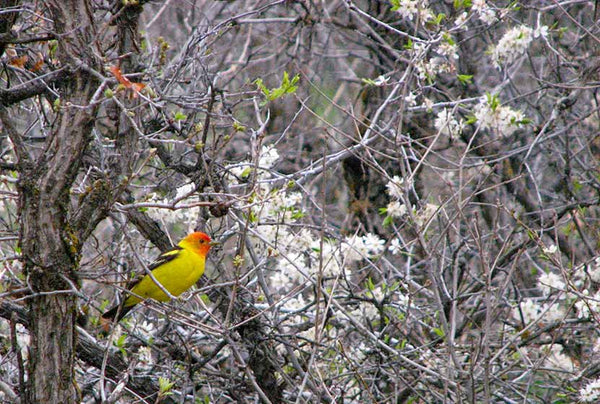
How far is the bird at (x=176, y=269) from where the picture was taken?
17.3 ft

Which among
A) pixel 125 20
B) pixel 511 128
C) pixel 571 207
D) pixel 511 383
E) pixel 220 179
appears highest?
pixel 125 20

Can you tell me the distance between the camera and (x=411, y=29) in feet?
26.8

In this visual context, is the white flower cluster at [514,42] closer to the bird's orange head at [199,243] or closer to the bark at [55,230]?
the bird's orange head at [199,243]

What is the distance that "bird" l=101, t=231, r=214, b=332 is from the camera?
5.27 m

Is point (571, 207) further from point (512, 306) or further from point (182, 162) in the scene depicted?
point (182, 162)

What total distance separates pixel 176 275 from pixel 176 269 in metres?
0.06

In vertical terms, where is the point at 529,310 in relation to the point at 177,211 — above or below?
below

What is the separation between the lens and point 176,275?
541cm

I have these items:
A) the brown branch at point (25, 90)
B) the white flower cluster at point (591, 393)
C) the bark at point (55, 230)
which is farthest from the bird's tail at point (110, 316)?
the white flower cluster at point (591, 393)

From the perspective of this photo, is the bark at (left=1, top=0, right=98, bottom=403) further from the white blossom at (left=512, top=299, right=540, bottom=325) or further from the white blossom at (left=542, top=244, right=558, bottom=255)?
the white blossom at (left=512, top=299, right=540, bottom=325)

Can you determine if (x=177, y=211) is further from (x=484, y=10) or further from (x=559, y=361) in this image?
(x=559, y=361)

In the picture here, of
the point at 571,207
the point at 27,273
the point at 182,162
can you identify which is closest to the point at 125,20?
the point at 182,162

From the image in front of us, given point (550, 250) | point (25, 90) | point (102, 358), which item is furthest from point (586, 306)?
point (25, 90)

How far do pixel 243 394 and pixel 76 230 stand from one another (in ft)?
7.03
